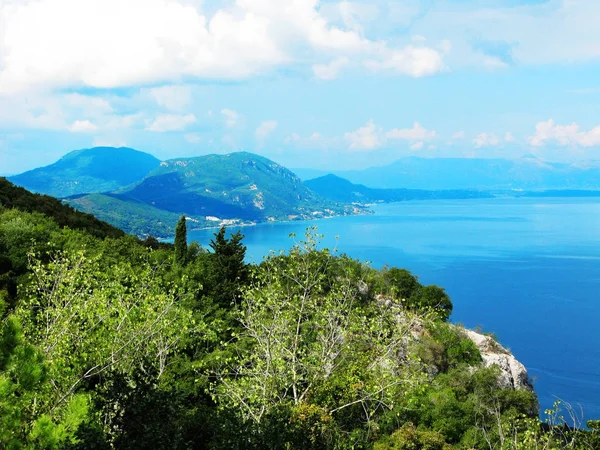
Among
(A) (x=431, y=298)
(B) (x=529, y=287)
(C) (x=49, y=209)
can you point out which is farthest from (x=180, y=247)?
(B) (x=529, y=287)

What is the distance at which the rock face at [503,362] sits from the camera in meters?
35.8

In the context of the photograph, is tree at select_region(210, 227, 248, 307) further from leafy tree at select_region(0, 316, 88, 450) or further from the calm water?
leafy tree at select_region(0, 316, 88, 450)

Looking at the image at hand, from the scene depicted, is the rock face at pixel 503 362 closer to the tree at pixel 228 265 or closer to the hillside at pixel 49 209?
the tree at pixel 228 265

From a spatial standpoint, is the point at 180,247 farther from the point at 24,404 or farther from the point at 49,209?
the point at 24,404

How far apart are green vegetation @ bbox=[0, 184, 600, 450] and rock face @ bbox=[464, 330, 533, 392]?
1.75 m

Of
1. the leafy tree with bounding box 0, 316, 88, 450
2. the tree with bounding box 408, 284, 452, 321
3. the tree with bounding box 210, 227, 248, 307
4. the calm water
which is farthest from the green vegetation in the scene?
the tree with bounding box 408, 284, 452, 321

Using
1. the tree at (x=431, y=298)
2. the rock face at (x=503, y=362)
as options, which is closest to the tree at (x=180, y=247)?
the tree at (x=431, y=298)

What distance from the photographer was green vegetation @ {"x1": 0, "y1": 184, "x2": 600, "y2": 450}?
10328 mm

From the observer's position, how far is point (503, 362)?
121ft

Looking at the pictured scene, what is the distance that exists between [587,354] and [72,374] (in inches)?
3011

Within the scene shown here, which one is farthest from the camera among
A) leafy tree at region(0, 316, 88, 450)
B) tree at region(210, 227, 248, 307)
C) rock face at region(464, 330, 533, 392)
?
tree at region(210, 227, 248, 307)

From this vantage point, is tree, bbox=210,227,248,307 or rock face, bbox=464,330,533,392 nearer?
rock face, bbox=464,330,533,392

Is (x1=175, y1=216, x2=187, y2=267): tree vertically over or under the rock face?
over

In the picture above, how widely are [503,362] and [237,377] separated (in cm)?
2370
